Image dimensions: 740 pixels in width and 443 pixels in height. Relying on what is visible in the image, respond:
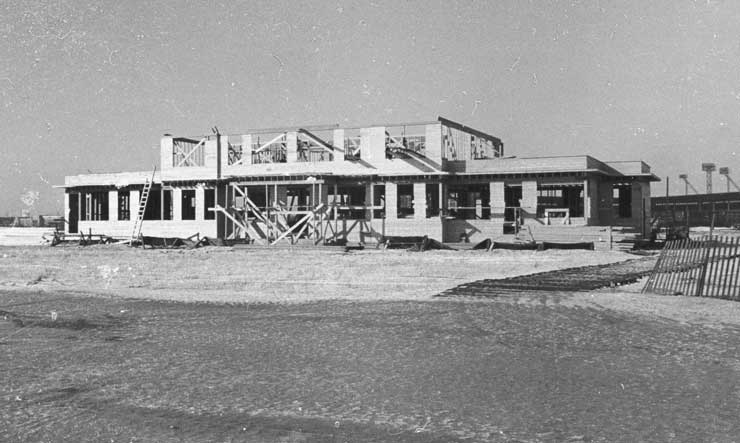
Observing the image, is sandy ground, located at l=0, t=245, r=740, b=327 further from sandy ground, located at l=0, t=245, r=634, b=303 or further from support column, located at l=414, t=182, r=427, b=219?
support column, located at l=414, t=182, r=427, b=219

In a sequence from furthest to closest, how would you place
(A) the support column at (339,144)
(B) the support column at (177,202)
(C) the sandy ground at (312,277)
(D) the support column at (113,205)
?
(D) the support column at (113,205)
(B) the support column at (177,202)
(A) the support column at (339,144)
(C) the sandy ground at (312,277)

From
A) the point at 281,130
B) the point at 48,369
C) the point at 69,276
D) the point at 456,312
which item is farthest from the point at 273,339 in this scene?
the point at 281,130

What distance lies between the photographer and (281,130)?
129ft

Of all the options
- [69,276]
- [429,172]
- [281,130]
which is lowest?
[69,276]

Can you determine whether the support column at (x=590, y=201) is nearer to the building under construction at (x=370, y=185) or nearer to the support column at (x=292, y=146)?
the building under construction at (x=370, y=185)

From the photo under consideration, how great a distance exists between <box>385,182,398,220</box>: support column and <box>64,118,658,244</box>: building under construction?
57 mm

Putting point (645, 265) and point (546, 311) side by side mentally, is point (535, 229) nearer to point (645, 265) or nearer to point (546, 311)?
point (645, 265)

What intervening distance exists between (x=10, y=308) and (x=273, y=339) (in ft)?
22.1

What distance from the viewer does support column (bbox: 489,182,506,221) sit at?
35531 mm

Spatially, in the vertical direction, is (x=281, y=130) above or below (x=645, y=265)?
above

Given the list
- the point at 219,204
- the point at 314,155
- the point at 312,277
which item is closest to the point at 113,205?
the point at 219,204

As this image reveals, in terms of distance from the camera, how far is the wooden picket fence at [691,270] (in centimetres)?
1338

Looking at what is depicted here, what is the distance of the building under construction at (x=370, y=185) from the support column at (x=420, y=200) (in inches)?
2.2

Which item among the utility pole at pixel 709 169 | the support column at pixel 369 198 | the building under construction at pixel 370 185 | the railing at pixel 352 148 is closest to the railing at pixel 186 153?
the building under construction at pixel 370 185
